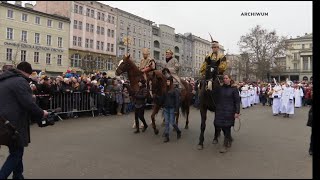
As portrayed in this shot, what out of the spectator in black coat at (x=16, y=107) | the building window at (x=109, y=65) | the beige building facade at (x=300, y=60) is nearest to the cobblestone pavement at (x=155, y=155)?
the spectator in black coat at (x=16, y=107)

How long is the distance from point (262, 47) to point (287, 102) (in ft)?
194

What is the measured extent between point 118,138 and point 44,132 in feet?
8.51

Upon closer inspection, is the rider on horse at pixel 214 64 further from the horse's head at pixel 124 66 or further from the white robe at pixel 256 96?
the white robe at pixel 256 96

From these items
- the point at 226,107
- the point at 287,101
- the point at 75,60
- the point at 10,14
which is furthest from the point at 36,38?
the point at 226,107

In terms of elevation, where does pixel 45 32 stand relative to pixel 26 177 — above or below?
above

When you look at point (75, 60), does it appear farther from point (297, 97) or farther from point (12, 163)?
point (12, 163)

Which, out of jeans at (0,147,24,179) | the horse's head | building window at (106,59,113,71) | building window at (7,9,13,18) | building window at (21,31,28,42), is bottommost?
jeans at (0,147,24,179)

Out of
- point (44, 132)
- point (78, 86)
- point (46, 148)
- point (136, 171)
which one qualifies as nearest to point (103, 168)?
point (136, 171)

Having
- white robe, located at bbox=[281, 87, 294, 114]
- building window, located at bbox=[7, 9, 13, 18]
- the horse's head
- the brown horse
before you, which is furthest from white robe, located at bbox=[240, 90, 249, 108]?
building window, located at bbox=[7, 9, 13, 18]

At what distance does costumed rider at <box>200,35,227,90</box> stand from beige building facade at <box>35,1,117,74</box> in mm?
49742

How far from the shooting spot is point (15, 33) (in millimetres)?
54125

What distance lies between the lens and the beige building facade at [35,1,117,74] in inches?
2522

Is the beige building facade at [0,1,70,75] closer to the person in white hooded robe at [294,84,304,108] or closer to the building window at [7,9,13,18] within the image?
the building window at [7,9,13,18]

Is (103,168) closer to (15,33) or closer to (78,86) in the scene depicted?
(78,86)
